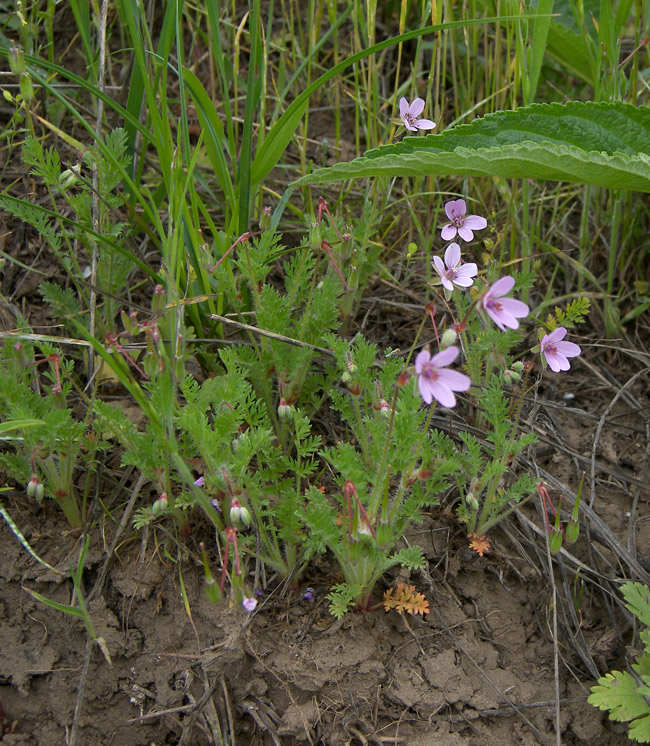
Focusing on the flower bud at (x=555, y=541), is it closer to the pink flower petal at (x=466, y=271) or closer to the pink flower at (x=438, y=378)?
the pink flower at (x=438, y=378)

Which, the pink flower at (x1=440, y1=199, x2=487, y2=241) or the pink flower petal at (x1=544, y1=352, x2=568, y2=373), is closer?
the pink flower petal at (x1=544, y1=352, x2=568, y2=373)

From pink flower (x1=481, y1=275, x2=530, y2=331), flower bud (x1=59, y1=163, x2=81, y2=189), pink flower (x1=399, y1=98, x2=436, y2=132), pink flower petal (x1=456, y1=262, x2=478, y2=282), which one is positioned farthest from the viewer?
pink flower (x1=399, y1=98, x2=436, y2=132)

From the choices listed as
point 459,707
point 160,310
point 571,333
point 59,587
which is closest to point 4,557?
point 59,587

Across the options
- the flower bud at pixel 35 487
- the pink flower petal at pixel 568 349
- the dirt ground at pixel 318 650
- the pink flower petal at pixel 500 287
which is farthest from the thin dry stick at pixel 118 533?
the pink flower petal at pixel 568 349

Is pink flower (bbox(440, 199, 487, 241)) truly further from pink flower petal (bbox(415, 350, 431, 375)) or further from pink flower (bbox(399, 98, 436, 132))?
pink flower petal (bbox(415, 350, 431, 375))

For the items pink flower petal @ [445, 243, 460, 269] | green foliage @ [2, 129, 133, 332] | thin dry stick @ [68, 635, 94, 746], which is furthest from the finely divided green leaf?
green foliage @ [2, 129, 133, 332]

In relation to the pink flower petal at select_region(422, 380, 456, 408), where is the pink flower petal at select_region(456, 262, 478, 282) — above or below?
below

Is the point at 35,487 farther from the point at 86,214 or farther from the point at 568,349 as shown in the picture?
the point at 568,349
